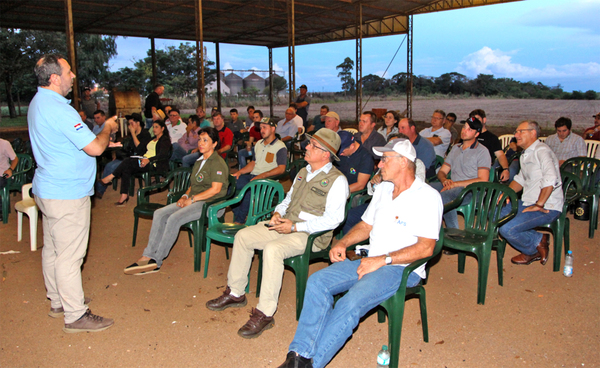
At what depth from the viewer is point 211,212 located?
4.05m

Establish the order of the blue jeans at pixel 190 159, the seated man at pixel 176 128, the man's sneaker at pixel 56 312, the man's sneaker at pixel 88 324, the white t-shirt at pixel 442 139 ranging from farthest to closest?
the seated man at pixel 176 128
the blue jeans at pixel 190 159
the white t-shirt at pixel 442 139
the man's sneaker at pixel 56 312
the man's sneaker at pixel 88 324

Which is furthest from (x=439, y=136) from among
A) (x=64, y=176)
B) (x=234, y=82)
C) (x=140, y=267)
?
(x=234, y=82)

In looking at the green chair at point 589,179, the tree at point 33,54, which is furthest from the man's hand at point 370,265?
the tree at point 33,54

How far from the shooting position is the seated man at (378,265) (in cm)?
247

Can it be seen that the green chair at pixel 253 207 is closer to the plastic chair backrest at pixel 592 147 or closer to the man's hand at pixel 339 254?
the man's hand at pixel 339 254

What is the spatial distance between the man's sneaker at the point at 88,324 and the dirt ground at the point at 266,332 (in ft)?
0.14

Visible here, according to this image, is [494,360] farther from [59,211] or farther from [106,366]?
[59,211]

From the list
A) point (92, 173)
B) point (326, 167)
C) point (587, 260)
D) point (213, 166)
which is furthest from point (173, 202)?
point (587, 260)

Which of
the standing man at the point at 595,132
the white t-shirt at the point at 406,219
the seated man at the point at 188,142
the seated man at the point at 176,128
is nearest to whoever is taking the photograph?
the white t-shirt at the point at 406,219

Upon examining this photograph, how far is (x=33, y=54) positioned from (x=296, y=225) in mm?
30432

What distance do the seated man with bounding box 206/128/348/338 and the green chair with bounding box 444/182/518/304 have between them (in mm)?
1052

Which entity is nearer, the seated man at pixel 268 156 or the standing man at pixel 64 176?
the standing man at pixel 64 176

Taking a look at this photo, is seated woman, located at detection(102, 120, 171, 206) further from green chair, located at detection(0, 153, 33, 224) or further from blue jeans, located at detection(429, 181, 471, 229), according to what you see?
blue jeans, located at detection(429, 181, 471, 229)

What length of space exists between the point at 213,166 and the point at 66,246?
1.70m
